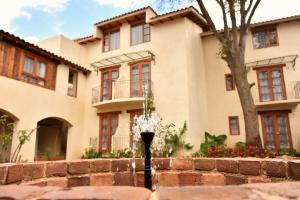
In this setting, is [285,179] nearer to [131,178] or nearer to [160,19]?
[131,178]

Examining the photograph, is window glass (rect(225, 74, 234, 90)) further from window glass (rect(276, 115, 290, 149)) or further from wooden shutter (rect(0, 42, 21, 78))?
wooden shutter (rect(0, 42, 21, 78))

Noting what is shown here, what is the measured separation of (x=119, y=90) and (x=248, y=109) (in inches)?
282

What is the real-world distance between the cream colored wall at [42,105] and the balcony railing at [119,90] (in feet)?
3.93

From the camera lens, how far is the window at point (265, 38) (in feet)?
43.3

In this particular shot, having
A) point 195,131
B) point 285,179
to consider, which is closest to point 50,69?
point 195,131

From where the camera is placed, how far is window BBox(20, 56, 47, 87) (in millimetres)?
11779

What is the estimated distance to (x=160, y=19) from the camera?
531 inches

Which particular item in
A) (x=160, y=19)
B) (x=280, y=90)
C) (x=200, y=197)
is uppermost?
(x=160, y=19)

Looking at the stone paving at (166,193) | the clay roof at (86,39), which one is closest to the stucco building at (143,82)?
the clay roof at (86,39)

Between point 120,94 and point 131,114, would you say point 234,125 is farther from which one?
point 120,94

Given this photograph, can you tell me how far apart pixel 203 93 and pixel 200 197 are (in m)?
12.9

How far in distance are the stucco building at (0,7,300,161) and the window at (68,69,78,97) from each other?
0.06 metres

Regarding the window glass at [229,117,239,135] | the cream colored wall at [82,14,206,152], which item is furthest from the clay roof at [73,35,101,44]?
the window glass at [229,117,239,135]

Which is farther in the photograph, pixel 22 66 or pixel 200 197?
pixel 22 66
